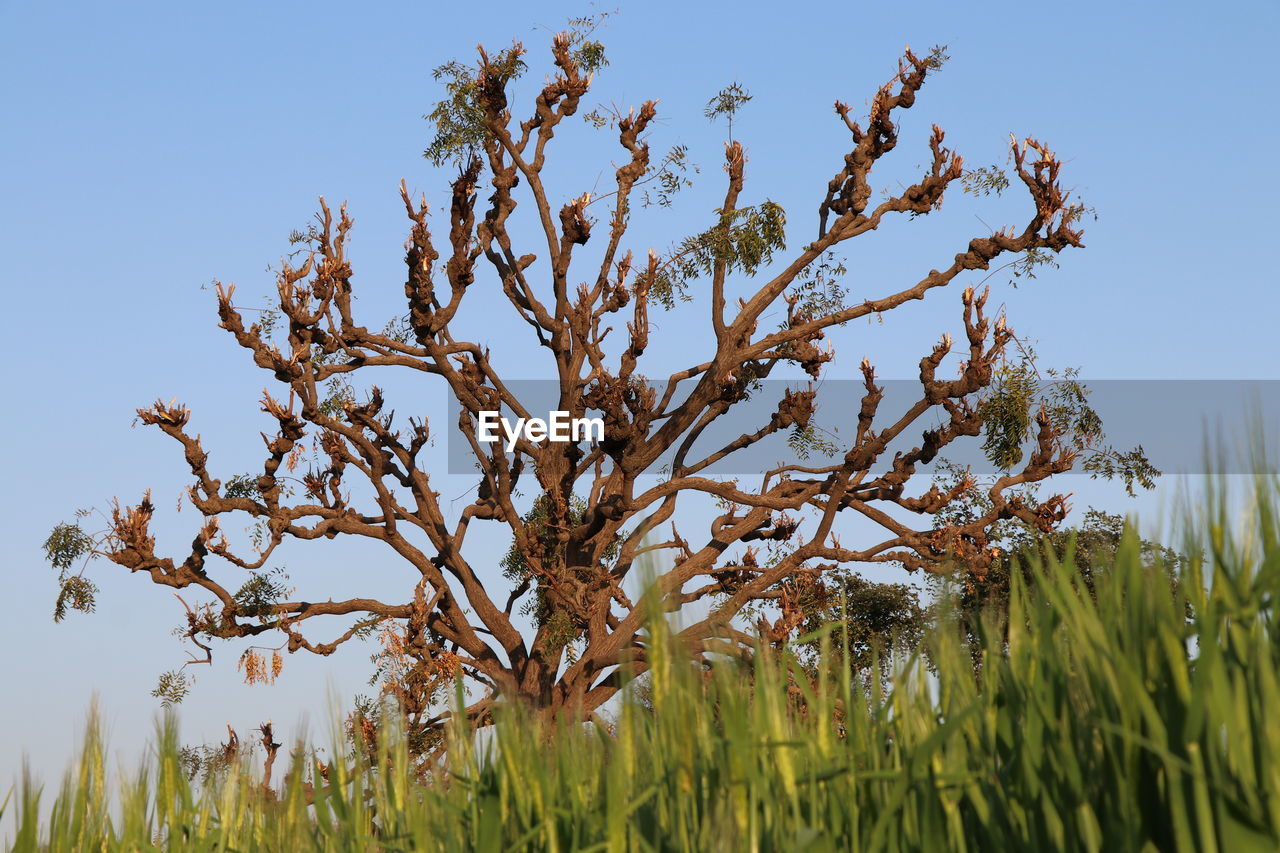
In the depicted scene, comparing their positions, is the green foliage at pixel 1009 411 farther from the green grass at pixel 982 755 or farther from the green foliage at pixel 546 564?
the green grass at pixel 982 755

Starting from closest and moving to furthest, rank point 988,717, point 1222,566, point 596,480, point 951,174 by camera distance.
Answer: point 1222,566 < point 988,717 < point 951,174 < point 596,480

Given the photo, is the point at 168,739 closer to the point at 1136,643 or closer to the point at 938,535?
the point at 1136,643

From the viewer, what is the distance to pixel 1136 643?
2.29 meters

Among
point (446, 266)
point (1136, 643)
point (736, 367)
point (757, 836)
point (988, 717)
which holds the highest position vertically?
point (446, 266)

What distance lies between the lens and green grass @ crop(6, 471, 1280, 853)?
207cm

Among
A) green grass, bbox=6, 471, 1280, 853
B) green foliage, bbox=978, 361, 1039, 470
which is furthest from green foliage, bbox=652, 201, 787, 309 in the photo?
green grass, bbox=6, 471, 1280, 853

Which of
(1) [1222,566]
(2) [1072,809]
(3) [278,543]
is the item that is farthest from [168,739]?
(3) [278,543]

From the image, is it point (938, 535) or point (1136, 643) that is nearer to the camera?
point (1136, 643)

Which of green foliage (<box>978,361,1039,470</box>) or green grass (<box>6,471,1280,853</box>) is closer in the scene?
green grass (<box>6,471,1280,853</box>)

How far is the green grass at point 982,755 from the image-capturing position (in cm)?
207

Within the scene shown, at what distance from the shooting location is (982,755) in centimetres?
279

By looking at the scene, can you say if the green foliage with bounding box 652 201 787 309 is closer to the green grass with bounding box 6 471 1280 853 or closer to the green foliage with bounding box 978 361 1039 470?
the green foliage with bounding box 978 361 1039 470

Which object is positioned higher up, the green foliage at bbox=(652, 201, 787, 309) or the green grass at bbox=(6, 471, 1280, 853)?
the green foliage at bbox=(652, 201, 787, 309)

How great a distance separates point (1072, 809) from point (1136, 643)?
1.08 feet
